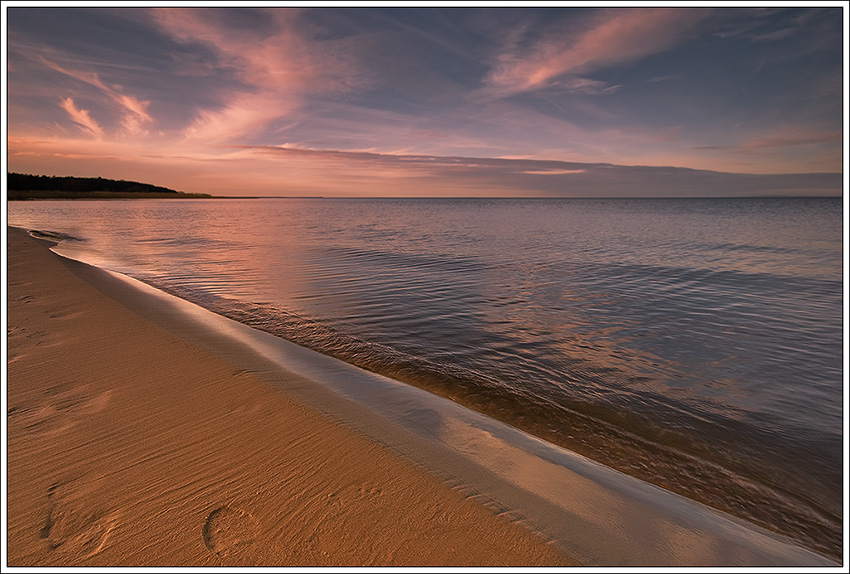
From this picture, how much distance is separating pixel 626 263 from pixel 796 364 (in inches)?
429

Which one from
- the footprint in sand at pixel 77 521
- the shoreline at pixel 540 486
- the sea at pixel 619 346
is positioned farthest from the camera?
the sea at pixel 619 346

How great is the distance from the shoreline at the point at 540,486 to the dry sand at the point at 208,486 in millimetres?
167

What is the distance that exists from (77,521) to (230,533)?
86 cm

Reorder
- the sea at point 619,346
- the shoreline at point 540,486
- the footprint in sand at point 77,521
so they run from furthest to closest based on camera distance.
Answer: the sea at point 619,346 → the shoreline at point 540,486 → the footprint in sand at point 77,521

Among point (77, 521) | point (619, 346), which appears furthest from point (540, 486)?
point (619, 346)

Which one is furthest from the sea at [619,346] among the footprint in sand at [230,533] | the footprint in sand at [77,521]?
the footprint in sand at [77,521]

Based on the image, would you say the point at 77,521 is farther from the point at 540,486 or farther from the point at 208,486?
the point at 540,486

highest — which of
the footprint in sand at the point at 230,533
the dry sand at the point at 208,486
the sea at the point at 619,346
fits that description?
the footprint in sand at the point at 230,533

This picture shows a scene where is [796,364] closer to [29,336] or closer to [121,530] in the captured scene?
[121,530]

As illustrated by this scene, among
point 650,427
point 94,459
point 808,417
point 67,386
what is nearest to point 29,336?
point 67,386

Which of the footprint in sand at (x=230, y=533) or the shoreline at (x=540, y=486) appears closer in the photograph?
the footprint in sand at (x=230, y=533)

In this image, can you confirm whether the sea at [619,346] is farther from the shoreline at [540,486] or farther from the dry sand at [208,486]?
the dry sand at [208,486]

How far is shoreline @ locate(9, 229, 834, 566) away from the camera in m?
2.59

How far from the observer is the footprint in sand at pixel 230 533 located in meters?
2.17
